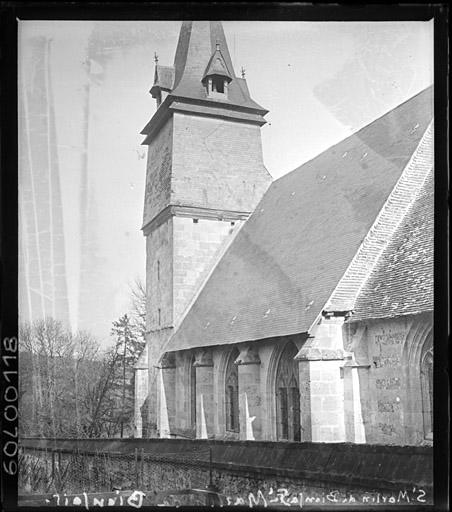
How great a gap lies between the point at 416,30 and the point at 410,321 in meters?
5.34

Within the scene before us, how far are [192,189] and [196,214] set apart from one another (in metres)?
1.32

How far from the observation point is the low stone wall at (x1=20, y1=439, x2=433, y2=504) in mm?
6352

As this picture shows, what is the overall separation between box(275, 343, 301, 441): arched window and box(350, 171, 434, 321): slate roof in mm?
2421

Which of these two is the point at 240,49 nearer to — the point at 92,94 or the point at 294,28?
the point at 294,28

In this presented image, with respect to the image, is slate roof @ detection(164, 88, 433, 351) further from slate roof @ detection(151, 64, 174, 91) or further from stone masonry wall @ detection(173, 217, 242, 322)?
stone masonry wall @ detection(173, 217, 242, 322)

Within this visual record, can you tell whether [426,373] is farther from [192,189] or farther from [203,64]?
[192,189]

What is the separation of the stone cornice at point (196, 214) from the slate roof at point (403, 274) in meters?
7.01

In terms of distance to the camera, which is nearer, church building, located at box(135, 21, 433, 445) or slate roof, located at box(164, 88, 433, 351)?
church building, located at box(135, 21, 433, 445)

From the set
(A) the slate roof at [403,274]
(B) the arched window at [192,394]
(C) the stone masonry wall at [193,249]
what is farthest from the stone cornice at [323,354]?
(C) the stone masonry wall at [193,249]

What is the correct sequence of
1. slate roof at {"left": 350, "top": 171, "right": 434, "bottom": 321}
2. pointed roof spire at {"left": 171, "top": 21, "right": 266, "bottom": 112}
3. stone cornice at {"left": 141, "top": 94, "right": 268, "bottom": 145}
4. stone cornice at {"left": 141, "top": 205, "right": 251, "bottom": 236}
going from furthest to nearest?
stone cornice at {"left": 141, "top": 205, "right": 251, "bottom": 236} → stone cornice at {"left": 141, "top": 94, "right": 268, "bottom": 145} → slate roof at {"left": 350, "top": 171, "right": 434, "bottom": 321} → pointed roof spire at {"left": 171, "top": 21, "right": 266, "bottom": 112}

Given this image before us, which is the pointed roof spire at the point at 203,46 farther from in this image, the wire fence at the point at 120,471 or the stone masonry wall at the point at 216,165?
the wire fence at the point at 120,471

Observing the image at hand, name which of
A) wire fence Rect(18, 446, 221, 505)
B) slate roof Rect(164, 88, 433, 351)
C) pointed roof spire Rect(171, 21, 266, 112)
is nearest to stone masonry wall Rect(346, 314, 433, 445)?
slate roof Rect(164, 88, 433, 351)

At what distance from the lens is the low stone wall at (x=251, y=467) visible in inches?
250

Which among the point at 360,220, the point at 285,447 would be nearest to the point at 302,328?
the point at 360,220
